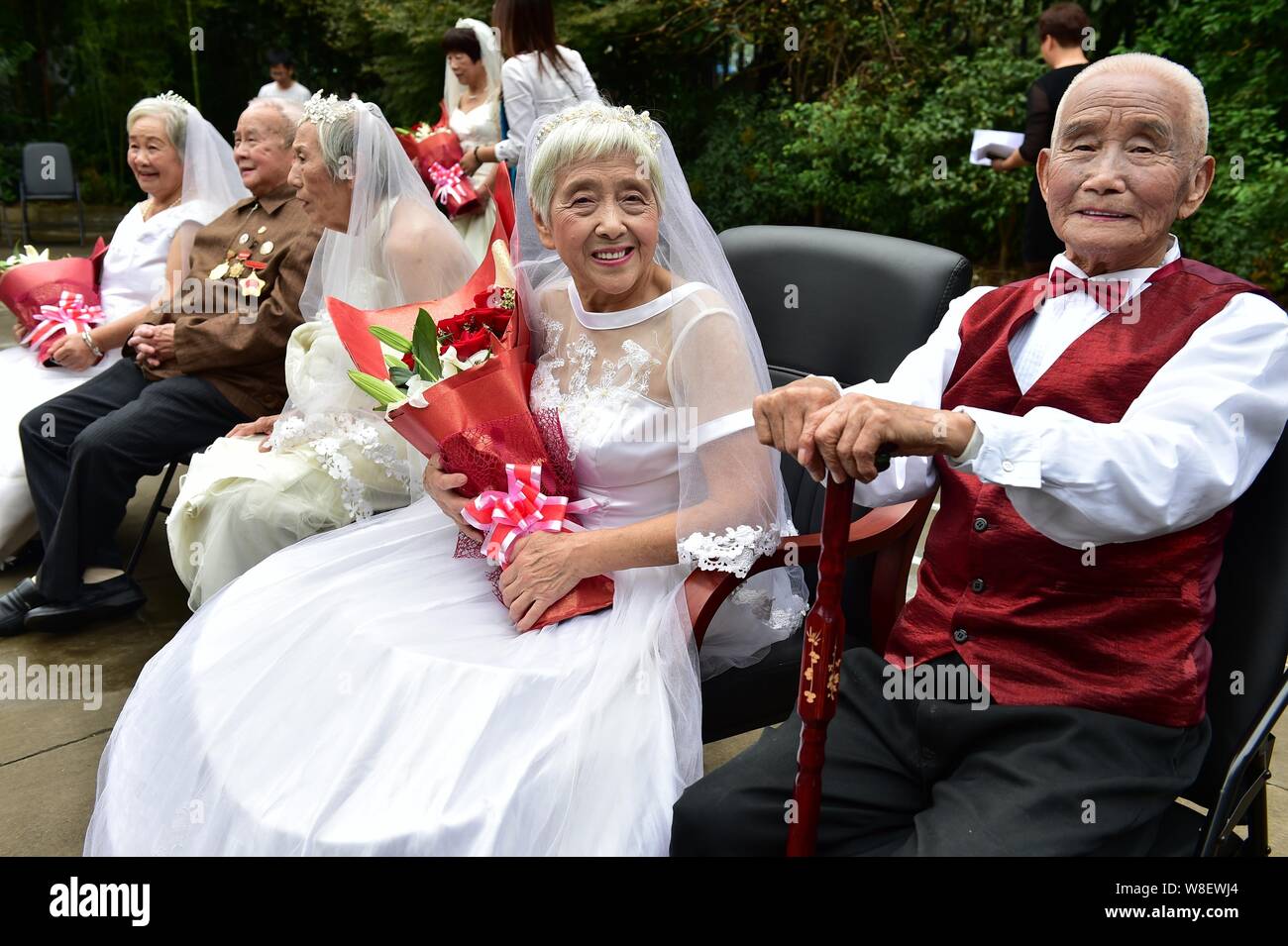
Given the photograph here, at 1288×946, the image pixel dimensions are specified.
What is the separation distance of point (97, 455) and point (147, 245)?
1.09m

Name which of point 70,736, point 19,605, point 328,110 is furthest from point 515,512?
point 19,605

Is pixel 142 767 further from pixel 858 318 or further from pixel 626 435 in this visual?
pixel 858 318

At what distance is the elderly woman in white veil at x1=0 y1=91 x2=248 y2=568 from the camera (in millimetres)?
4129

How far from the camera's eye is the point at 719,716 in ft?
7.13

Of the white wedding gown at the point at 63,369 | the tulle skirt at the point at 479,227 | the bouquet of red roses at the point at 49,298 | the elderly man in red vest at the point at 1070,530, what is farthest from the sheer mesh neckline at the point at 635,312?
the tulle skirt at the point at 479,227

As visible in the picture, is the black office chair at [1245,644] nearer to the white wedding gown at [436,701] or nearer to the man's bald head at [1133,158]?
the man's bald head at [1133,158]

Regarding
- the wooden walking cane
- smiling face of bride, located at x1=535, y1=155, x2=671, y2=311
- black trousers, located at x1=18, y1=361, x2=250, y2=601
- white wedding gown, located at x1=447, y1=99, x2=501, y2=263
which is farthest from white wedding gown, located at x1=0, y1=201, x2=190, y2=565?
the wooden walking cane

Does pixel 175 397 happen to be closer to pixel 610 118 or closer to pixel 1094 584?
pixel 610 118

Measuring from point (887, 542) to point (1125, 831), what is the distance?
70 centimetres

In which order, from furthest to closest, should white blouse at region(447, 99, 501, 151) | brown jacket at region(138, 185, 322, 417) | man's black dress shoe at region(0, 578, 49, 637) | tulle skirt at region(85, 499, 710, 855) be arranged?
white blouse at region(447, 99, 501, 151)
man's black dress shoe at region(0, 578, 49, 637)
brown jacket at region(138, 185, 322, 417)
tulle skirt at region(85, 499, 710, 855)

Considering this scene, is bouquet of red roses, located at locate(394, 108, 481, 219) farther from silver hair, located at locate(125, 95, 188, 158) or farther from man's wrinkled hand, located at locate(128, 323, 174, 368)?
man's wrinkled hand, located at locate(128, 323, 174, 368)

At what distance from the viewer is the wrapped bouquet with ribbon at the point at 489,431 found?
84.7 inches

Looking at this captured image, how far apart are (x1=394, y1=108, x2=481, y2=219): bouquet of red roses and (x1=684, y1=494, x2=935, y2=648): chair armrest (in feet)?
12.0

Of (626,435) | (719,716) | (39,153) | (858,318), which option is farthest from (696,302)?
(39,153)
